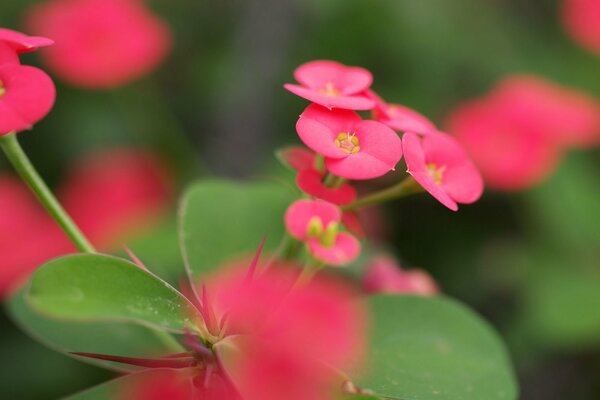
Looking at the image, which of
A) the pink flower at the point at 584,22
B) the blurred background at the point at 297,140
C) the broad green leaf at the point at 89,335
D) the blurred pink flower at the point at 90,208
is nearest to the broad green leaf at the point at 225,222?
the broad green leaf at the point at 89,335

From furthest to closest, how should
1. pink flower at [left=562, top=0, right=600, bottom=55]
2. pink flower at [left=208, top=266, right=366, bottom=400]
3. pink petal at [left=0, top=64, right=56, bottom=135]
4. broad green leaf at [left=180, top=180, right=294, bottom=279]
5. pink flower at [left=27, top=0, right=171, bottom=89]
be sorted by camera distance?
pink flower at [left=562, top=0, right=600, bottom=55] < pink flower at [left=27, top=0, right=171, bottom=89] < broad green leaf at [left=180, top=180, right=294, bottom=279] < pink petal at [left=0, top=64, right=56, bottom=135] < pink flower at [left=208, top=266, right=366, bottom=400]

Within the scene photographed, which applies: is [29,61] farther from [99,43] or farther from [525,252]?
[525,252]

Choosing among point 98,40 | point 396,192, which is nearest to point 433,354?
point 396,192

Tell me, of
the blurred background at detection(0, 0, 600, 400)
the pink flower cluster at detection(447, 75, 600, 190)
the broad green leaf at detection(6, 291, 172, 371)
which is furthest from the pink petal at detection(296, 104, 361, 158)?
the pink flower cluster at detection(447, 75, 600, 190)

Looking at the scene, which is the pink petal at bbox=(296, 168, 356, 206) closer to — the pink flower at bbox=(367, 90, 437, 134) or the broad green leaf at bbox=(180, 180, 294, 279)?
the pink flower at bbox=(367, 90, 437, 134)

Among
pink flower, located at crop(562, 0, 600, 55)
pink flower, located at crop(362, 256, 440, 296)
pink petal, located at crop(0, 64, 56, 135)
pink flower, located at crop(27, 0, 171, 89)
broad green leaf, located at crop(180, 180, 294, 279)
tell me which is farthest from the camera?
pink flower, located at crop(562, 0, 600, 55)

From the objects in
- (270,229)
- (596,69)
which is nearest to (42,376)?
(270,229)

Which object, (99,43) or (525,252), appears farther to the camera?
(99,43)
